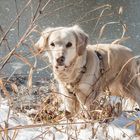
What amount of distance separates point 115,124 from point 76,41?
1.62 meters

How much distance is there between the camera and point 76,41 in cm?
477

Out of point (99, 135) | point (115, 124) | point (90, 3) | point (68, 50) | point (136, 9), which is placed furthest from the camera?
point (90, 3)

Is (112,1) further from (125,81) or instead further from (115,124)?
(115,124)

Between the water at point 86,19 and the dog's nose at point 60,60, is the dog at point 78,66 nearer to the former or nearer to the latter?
the dog's nose at point 60,60

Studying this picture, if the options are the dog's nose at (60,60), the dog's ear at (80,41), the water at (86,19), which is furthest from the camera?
the water at (86,19)

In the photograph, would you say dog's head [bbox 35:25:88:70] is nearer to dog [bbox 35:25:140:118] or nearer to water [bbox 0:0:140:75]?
A: dog [bbox 35:25:140:118]

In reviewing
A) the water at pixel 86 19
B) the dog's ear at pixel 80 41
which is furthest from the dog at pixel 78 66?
the water at pixel 86 19

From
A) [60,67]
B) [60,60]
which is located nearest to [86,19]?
[60,67]

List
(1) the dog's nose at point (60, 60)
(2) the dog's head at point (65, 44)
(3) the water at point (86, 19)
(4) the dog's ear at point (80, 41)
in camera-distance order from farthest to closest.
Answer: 1. (3) the water at point (86, 19)
2. (4) the dog's ear at point (80, 41)
3. (2) the dog's head at point (65, 44)
4. (1) the dog's nose at point (60, 60)

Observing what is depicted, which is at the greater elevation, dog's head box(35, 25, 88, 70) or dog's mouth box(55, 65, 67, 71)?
dog's head box(35, 25, 88, 70)

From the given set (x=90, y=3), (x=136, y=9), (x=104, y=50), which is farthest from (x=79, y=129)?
(x=90, y=3)

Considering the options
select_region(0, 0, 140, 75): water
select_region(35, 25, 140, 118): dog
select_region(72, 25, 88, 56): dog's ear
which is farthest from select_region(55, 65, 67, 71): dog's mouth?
select_region(0, 0, 140, 75): water

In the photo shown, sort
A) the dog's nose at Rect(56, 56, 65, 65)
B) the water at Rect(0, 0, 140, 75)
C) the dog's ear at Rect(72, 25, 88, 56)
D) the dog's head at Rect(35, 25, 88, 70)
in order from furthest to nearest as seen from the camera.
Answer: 1. the water at Rect(0, 0, 140, 75)
2. the dog's ear at Rect(72, 25, 88, 56)
3. the dog's head at Rect(35, 25, 88, 70)
4. the dog's nose at Rect(56, 56, 65, 65)

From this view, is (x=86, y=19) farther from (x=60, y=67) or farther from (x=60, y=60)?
(x=60, y=60)
